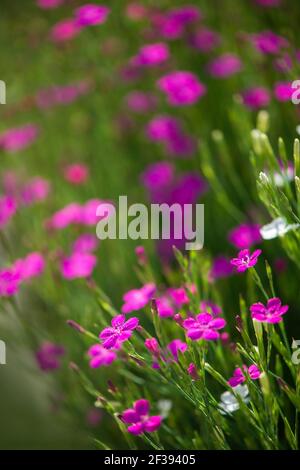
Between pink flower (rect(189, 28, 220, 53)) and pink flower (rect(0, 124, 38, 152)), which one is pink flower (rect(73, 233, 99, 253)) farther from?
pink flower (rect(189, 28, 220, 53))

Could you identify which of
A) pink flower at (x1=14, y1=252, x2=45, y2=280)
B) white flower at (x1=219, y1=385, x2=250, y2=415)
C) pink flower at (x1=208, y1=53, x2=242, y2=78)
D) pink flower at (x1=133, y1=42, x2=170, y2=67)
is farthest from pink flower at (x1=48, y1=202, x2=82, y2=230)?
white flower at (x1=219, y1=385, x2=250, y2=415)

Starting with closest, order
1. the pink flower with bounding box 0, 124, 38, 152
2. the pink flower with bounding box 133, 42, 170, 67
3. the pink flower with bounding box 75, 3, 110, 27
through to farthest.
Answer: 1. the pink flower with bounding box 75, 3, 110, 27
2. the pink flower with bounding box 133, 42, 170, 67
3. the pink flower with bounding box 0, 124, 38, 152

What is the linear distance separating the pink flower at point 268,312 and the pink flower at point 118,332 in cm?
16

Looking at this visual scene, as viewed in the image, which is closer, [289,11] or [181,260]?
[181,260]

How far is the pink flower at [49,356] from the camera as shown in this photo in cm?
129

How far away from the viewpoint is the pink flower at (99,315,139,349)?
75 cm

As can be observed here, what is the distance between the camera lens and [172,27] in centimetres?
154

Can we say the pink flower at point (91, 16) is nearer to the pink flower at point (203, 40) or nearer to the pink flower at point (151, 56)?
the pink flower at point (151, 56)

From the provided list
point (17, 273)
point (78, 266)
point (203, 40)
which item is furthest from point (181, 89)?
point (17, 273)

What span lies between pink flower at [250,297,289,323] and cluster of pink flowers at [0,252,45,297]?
1.56 feet

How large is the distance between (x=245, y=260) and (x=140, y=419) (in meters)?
0.28
